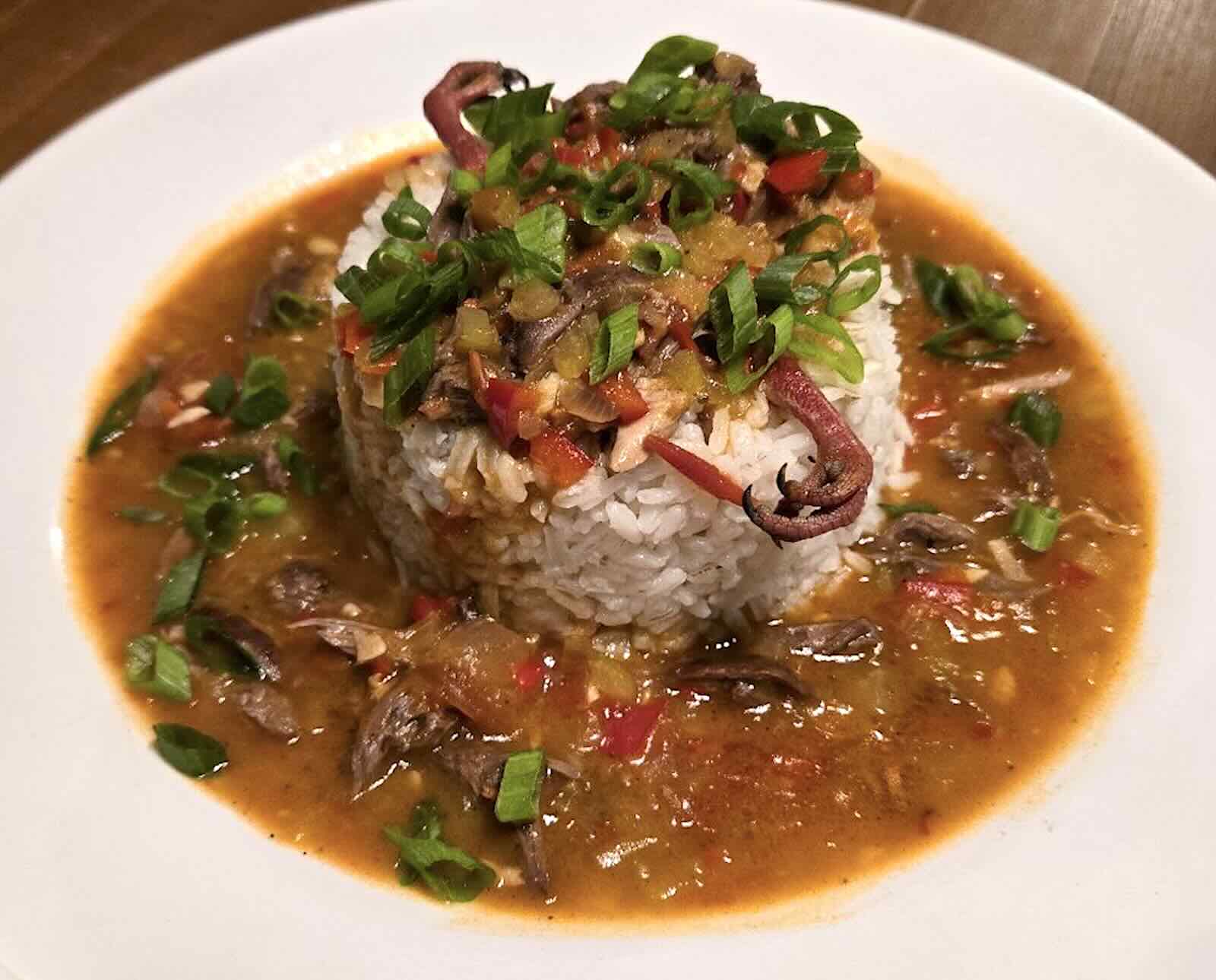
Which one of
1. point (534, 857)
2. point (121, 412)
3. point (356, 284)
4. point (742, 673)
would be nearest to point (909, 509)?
point (742, 673)

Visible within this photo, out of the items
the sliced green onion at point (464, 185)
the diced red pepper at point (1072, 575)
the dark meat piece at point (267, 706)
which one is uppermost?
the sliced green onion at point (464, 185)

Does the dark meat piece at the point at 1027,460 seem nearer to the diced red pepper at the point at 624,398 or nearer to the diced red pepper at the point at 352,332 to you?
the diced red pepper at the point at 624,398

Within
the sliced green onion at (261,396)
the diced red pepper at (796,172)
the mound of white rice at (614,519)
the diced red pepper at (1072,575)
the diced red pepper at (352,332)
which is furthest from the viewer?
the sliced green onion at (261,396)

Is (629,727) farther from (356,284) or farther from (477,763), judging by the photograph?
(356,284)

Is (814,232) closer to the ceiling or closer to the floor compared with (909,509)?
closer to the ceiling

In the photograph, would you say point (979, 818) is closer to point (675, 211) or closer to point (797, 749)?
point (797, 749)

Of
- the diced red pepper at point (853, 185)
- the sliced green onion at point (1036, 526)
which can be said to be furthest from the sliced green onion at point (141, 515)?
the sliced green onion at point (1036, 526)

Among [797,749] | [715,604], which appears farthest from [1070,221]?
[797,749]
